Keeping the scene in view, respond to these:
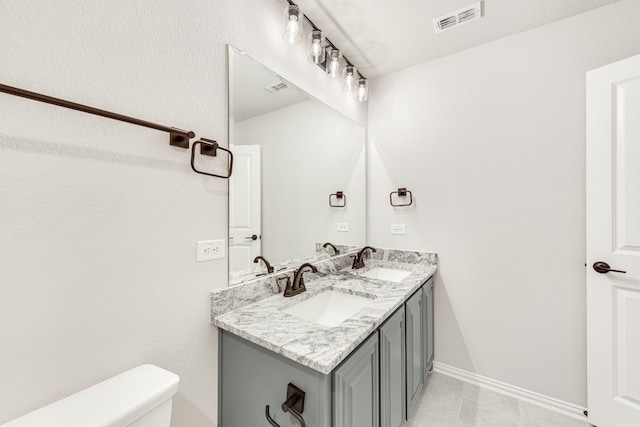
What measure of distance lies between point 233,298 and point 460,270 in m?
1.75

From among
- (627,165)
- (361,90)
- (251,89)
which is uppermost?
(361,90)

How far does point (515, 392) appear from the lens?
1.91m

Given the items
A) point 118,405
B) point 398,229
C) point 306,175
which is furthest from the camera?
point 398,229

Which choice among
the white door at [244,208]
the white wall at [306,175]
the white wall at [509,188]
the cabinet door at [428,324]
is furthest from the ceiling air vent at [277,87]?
the cabinet door at [428,324]

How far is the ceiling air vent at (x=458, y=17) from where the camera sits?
5.44ft

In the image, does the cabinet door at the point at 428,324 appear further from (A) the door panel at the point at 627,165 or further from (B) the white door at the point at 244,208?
(B) the white door at the point at 244,208

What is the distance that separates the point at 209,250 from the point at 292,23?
1.32 meters

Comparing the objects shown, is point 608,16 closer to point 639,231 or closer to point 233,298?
point 639,231

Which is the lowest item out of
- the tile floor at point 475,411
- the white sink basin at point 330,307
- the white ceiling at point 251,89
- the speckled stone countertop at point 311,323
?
the tile floor at point 475,411

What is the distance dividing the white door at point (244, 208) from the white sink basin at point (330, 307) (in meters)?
0.40

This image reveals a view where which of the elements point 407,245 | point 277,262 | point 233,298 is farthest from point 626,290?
point 233,298

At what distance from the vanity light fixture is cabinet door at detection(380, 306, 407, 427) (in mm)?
1643

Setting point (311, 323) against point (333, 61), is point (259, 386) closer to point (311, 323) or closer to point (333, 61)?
point (311, 323)

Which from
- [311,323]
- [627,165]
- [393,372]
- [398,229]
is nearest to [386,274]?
[398,229]
